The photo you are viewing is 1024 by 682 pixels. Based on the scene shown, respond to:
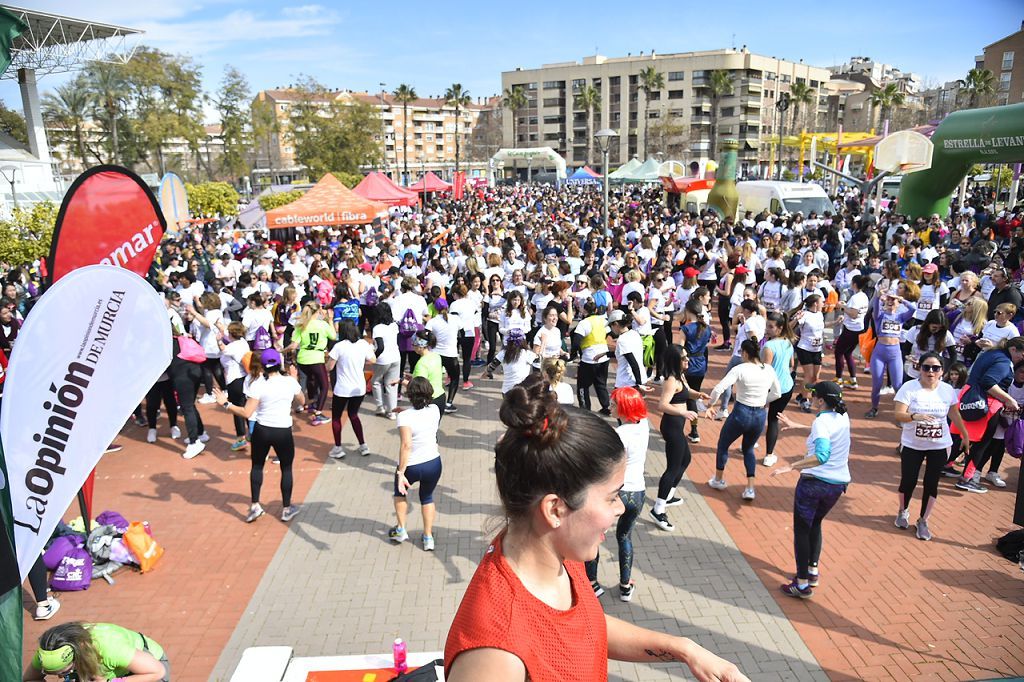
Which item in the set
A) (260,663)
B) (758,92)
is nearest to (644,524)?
(260,663)

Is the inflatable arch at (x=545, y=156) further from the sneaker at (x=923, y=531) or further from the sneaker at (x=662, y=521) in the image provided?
the sneaker at (x=923, y=531)

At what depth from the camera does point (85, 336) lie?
3021 mm

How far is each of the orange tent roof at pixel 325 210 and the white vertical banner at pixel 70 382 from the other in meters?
13.2

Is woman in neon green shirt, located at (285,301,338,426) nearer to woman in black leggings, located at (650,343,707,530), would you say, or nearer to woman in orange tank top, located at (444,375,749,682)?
woman in black leggings, located at (650,343,707,530)

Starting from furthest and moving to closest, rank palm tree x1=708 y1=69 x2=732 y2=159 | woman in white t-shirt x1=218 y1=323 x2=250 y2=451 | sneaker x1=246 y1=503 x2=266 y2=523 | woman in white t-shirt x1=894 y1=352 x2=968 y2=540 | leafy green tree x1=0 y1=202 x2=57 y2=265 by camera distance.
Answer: palm tree x1=708 y1=69 x2=732 y2=159
leafy green tree x1=0 y1=202 x2=57 y2=265
woman in white t-shirt x1=218 y1=323 x2=250 y2=451
sneaker x1=246 y1=503 x2=266 y2=523
woman in white t-shirt x1=894 y1=352 x2=968 y2=540

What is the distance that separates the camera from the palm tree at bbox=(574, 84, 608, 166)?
82.4 m

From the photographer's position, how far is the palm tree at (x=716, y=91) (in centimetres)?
7675

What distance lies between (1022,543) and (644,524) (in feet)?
10.5

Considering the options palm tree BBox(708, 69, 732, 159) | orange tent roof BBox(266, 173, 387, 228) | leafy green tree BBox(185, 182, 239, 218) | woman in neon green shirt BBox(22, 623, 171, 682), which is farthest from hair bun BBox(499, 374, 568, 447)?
palm tree BBox(708, 69, 732, 159)

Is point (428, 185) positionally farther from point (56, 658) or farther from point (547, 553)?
point (547, 553)

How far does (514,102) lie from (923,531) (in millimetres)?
88715

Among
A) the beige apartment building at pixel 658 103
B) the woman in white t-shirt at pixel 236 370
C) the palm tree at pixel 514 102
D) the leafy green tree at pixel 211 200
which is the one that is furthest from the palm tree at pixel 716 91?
the woman in white t-shirt at pixel 236 370

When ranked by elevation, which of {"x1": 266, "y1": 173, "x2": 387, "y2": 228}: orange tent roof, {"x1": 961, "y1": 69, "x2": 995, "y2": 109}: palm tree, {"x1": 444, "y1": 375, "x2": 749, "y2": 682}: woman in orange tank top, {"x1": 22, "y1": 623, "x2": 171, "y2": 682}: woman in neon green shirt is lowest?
{"x1": 22, "y1": 623, "x2": 171, "y2": 682}: woman in neon green shirt

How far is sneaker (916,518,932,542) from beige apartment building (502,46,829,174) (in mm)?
71839
